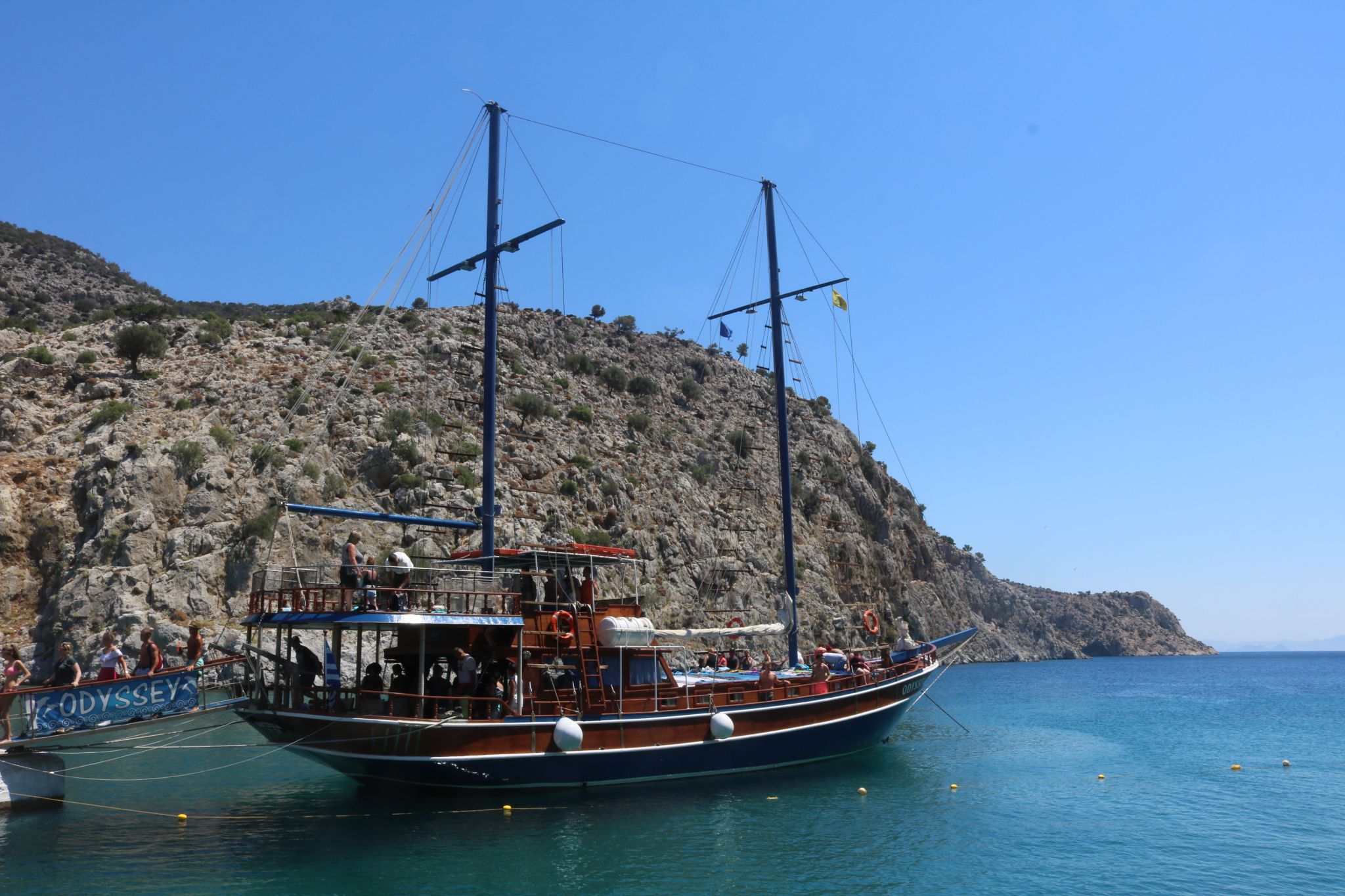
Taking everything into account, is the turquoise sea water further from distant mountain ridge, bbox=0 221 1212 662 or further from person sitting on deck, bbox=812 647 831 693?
distant mountain ridge, bbox=0 221 1212 662

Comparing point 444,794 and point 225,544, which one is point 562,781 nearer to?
point 444,794

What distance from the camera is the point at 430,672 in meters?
20.1

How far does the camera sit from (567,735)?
60.8ft

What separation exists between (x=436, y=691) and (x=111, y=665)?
236 inches

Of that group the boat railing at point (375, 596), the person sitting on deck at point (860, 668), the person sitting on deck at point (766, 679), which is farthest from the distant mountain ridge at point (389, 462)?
the person sitting on deck at point (860, 668)

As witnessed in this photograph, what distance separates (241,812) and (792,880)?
1135cm

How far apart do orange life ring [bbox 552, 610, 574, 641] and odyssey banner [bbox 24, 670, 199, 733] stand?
7.13m

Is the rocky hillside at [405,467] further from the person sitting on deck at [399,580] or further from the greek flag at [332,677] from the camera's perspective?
the person sitting on deck at [399,580]

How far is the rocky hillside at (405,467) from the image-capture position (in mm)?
37844

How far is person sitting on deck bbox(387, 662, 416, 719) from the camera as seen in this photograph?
17703 mm

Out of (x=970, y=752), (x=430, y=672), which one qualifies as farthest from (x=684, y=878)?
(x=970, y=752)

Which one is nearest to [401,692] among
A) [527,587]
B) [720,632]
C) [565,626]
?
A: [527,587]

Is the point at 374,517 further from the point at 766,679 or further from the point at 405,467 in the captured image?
the point at 405,467

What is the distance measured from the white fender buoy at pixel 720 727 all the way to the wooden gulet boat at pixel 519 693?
40 mm
